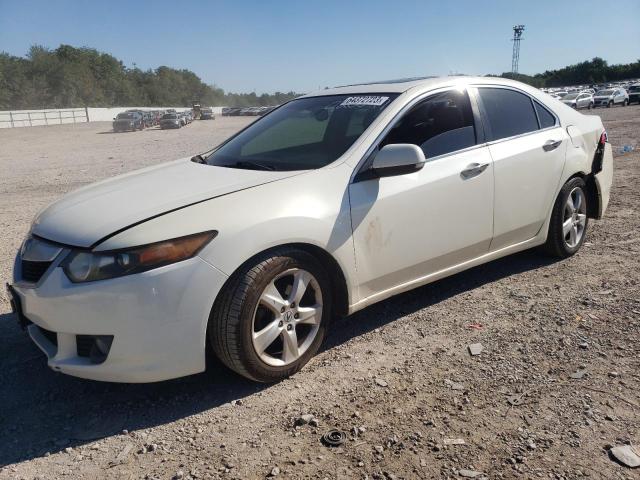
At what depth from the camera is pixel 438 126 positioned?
145 inches

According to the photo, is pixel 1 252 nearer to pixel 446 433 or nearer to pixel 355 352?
pixel 355 352

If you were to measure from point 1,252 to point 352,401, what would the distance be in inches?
180

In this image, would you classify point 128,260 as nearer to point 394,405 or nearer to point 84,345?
point 84,345

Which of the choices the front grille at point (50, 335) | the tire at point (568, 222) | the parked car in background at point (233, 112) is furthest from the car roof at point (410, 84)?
the parked car in background at point (233, 112)

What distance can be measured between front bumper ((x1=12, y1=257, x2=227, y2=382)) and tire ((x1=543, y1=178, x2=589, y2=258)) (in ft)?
10.2

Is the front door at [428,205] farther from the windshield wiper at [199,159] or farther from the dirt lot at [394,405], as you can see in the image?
the windshield wiper at [199,159]

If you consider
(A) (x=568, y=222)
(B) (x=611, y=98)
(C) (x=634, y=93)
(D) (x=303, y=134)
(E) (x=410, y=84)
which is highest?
(C) (x=634, y=93)

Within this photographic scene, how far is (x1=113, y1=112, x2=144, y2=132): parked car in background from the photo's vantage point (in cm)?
4284

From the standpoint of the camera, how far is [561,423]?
8.17 feet

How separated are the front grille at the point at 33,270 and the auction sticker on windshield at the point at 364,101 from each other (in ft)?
7.31

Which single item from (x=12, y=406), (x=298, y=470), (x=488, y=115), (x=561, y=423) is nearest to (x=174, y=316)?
(x=298, y=470)

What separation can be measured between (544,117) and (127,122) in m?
43.6

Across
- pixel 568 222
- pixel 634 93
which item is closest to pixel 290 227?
pixel 568 222

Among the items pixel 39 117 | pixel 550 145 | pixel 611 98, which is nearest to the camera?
pixel 550 145
